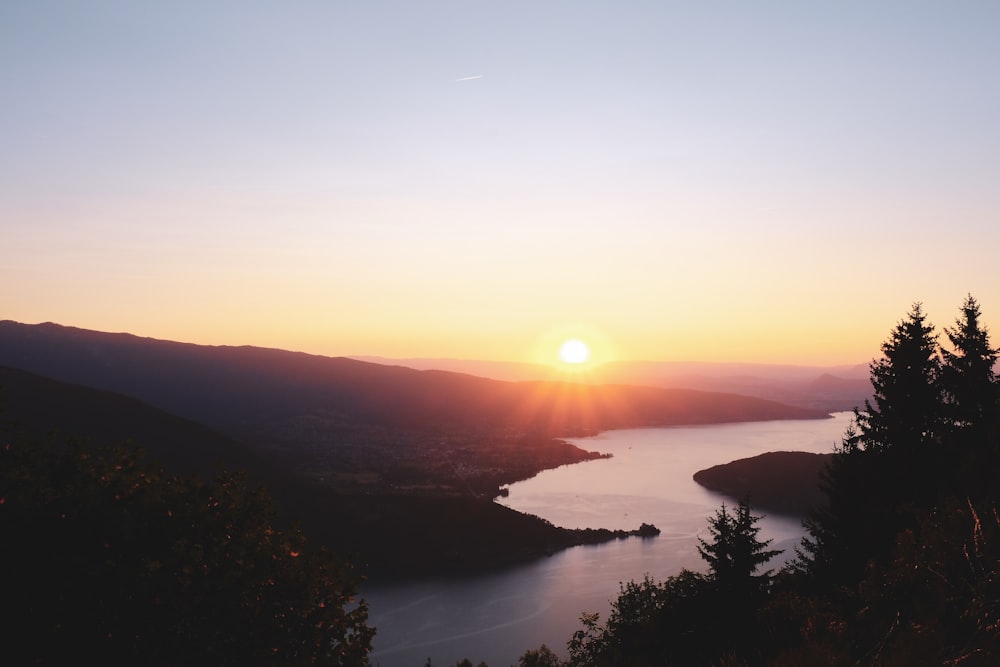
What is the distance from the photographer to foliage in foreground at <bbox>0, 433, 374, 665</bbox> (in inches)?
474

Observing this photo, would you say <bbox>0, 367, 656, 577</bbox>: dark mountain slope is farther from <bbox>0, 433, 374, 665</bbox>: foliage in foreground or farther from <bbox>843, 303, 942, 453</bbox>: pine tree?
<bbox>0, 433, 374, 665</bbox>: foliage in foreground

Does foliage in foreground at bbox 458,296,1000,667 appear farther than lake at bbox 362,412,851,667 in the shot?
No

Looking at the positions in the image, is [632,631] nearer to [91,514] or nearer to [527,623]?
[91,514]

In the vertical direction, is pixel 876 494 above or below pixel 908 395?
below

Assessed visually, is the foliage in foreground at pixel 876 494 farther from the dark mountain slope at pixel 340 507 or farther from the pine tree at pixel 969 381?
the dark mountain slope at pixel 340 507

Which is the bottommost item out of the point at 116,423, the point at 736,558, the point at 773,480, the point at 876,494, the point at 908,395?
the point at 773,480

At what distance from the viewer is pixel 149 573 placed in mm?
12594

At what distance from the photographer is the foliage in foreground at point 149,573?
1203cm

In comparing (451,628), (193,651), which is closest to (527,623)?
(451,628)

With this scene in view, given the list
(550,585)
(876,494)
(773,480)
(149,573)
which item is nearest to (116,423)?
(550,585)

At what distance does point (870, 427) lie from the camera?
2567 centimetres

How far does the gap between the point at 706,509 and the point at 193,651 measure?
114321 mm

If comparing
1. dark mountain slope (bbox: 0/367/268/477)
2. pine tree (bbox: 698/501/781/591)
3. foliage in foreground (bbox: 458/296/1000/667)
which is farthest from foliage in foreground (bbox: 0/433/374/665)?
dark mountain slope (bbox: 0/367/268/477)

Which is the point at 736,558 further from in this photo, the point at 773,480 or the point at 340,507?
the point at 773,480
